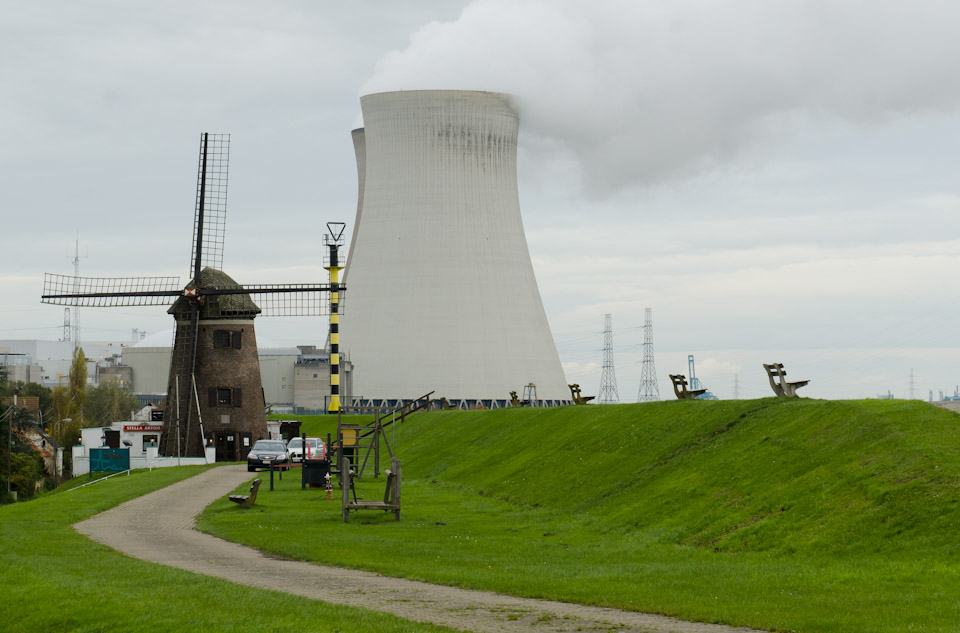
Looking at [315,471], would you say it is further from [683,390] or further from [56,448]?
[56,448]

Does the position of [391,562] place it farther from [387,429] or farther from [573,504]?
[387,429]

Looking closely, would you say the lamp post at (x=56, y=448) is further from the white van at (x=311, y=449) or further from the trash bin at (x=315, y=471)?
the trash bin at (x=315, y=471)

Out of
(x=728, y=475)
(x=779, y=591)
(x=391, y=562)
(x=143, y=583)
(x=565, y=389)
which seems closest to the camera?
(x=779, y=591)

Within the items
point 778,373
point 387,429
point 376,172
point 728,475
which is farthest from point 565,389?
point 728,475

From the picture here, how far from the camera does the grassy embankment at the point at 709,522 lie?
41.5 ft

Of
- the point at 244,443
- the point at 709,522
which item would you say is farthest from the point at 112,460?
the point at 709,522

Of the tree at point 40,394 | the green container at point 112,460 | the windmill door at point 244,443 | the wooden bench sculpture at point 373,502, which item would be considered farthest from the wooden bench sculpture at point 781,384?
the tree at point 40,394

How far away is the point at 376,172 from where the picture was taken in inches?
2125

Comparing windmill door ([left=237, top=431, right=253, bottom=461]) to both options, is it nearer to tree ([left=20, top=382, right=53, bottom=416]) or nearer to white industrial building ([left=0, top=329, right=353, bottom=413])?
white industrial building ([left=0, top=329, right=353, bottom=413])

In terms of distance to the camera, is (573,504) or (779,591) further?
(573,504)

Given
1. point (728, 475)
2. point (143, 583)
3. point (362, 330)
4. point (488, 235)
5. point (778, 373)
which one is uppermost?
point (488, 235)

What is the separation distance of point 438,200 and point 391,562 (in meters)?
37.4

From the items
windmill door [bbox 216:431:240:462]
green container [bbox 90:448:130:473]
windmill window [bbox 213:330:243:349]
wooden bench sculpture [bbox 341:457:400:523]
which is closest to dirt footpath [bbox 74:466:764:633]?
wooden bench sculpture [bbox 341:457:400:523]

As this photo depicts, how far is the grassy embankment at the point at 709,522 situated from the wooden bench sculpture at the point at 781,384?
0.64 metres
